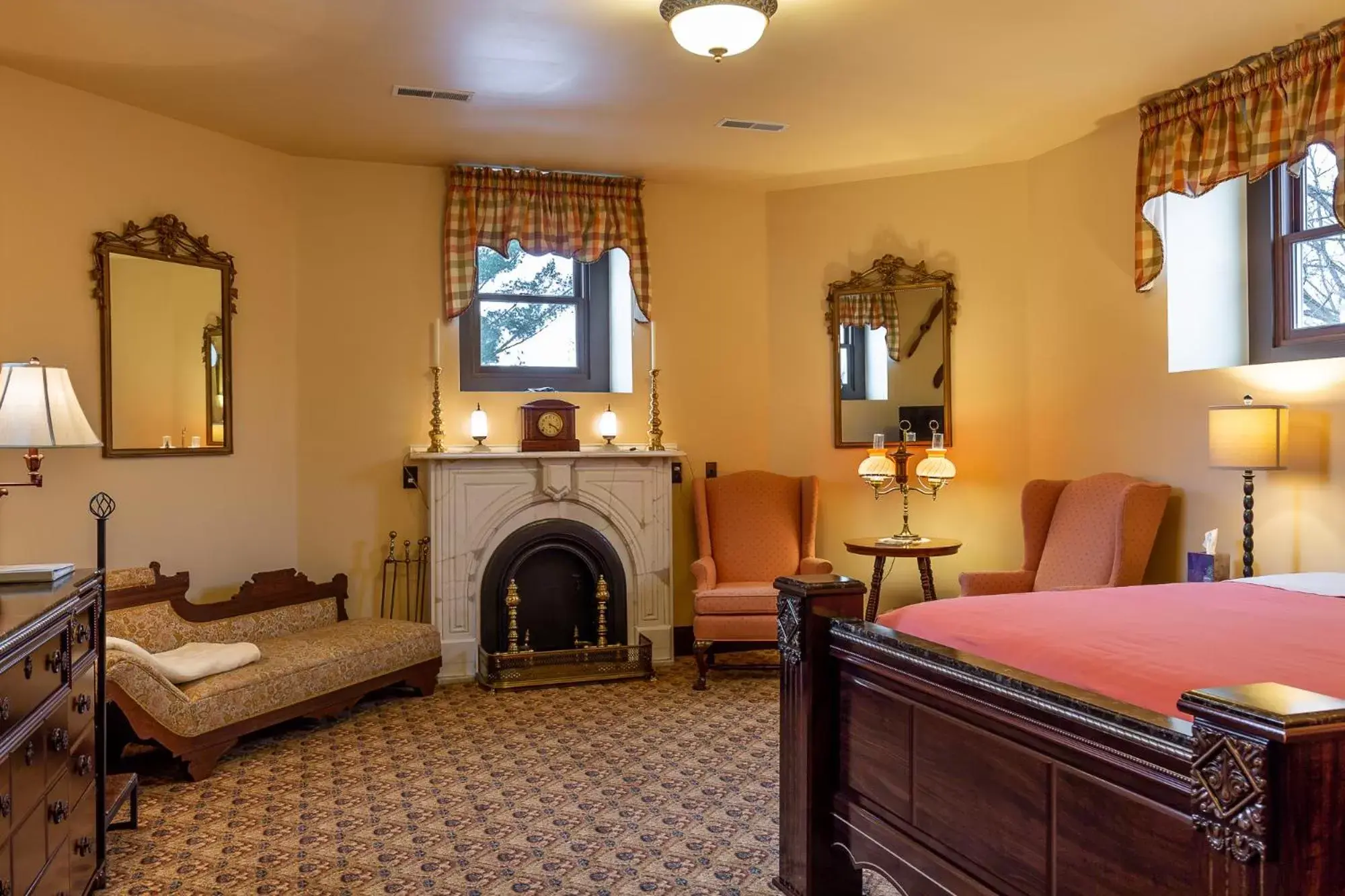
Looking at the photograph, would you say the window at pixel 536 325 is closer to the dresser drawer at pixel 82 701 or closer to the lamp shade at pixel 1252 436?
the dresser drawer at pixel 82 701

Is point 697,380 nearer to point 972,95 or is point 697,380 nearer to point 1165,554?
point 972,95

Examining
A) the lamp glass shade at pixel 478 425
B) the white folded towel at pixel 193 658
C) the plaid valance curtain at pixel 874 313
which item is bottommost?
the white folded towel at pixel 193 658

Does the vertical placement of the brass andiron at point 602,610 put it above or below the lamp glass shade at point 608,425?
below

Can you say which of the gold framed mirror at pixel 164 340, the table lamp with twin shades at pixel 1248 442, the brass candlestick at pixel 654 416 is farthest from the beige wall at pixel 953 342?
the gold framed mirror at pixel 164 340

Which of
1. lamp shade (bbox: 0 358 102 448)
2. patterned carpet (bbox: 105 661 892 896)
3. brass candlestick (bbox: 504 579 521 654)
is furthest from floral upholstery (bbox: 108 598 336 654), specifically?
lamp shade (bbox: 0 358 102 448)

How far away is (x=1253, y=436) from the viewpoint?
3.97m

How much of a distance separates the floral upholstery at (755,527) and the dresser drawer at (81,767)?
124 inches

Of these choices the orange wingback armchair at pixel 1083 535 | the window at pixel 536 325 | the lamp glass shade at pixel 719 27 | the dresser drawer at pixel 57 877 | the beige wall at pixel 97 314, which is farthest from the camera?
the window at pixel 536 325

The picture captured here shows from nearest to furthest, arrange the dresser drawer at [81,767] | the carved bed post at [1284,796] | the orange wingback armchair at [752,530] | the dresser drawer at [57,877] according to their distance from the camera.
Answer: the carved bed post at [1284,796], the dresser drawer at [57,877], the dresser drawer at [81,767], the orange wingback armchair at [752,530]

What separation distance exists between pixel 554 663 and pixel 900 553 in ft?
6.11

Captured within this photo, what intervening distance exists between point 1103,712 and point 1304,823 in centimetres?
40

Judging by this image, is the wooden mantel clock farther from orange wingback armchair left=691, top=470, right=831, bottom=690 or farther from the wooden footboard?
the wooden footboard

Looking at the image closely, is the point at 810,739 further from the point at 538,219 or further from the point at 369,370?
the point at 538,219

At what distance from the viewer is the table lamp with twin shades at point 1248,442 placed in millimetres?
3947
